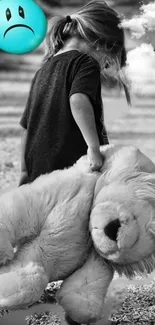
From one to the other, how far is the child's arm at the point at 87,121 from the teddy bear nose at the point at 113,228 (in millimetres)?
106

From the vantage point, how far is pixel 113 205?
2.12 ft

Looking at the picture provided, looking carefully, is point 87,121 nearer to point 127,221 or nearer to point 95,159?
point 95,159

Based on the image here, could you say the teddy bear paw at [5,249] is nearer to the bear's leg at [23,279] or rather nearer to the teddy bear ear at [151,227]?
the bear's leg at [23,279]

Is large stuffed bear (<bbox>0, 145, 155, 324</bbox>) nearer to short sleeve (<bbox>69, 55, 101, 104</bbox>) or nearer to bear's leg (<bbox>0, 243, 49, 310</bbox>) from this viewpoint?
A: bear's leg (<bbox>0, 243, 49, 310</bbox>)

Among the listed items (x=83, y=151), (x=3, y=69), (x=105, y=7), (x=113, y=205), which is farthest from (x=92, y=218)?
(x=3, y=69)

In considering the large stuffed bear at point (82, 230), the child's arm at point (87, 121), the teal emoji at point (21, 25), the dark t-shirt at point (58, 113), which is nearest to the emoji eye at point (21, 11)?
the teal emoji at point (21, 25)

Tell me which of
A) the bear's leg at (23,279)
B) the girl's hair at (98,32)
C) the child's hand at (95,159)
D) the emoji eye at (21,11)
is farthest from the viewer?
the emoji eye at (21,11)

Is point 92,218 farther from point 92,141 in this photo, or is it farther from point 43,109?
point 43,109

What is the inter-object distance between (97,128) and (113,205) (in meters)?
0.19

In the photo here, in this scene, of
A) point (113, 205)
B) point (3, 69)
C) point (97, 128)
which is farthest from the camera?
point (3, 69)

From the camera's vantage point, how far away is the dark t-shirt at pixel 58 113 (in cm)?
77

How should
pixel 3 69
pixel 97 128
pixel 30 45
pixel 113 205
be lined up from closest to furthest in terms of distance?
pixel 113 205 → pixel 97 128 → pixel 30 45 → pixel 3 69

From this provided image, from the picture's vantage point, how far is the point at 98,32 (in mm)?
803

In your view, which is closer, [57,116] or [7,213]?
[7,213]
